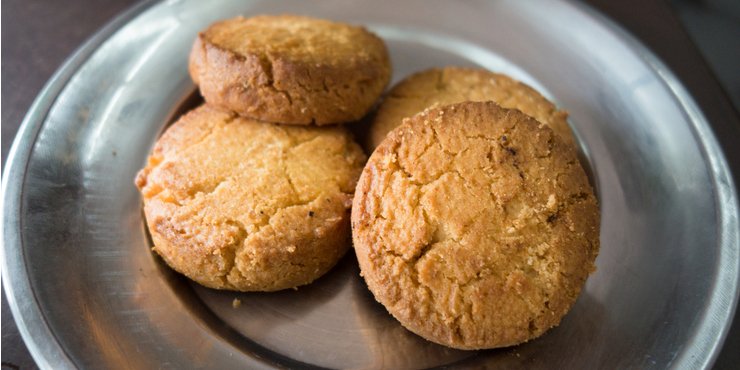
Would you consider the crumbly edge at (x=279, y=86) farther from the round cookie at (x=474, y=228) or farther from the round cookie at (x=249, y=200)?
the round cookie at (x=474, y=228)

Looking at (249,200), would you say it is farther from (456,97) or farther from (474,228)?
(456,97)

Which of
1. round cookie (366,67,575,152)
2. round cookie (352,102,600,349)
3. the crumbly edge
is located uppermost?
the crumbly edge

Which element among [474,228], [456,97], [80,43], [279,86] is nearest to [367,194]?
[474,228]

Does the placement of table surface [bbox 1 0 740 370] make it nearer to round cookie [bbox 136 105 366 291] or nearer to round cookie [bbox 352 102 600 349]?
round cookie [bbox 136 105 366 291]

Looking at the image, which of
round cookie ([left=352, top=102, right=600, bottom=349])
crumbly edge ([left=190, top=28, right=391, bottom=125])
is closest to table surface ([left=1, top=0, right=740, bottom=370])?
crumbly edge ([left=190, top=28, right=391, bottom=125])

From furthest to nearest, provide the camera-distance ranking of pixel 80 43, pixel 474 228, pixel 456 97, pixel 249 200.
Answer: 1. pixel 80 43
2. pixel 456 97
3. pixel 249 200
4. pixel 474 228

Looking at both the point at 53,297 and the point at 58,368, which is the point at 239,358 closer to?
the point at 58,368
